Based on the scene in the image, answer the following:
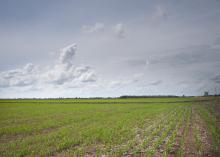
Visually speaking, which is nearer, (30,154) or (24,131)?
(30,154)

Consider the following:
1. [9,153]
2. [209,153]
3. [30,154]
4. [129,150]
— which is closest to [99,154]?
[129,150]

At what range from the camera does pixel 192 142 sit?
1370 cm

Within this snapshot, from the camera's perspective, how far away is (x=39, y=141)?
1434 centimetres

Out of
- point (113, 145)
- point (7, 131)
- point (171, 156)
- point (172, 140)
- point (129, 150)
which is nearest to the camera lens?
point (171, 156)

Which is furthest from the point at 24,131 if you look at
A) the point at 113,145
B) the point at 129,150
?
the point at 129,150

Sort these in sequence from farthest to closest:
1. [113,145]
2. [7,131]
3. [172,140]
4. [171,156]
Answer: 1. [7,131]
2. [172,140]
3. [113,145]
4. [171,156]

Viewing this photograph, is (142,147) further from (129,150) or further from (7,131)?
(7,131)

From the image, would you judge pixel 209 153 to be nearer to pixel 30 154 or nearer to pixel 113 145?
pixel 113 145

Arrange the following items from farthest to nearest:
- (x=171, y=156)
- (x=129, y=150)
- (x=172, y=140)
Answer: (x=172, y=140), (x=129, y=150), (x=171, y=156)

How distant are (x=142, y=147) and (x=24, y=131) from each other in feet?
39.7

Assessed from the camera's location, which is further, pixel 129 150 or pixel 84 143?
pixel 84 143

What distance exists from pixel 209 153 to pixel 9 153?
1087 centimetres

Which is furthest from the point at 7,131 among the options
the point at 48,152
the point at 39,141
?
the point at 48,152

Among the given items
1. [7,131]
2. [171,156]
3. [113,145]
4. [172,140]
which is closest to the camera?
[171,156]
